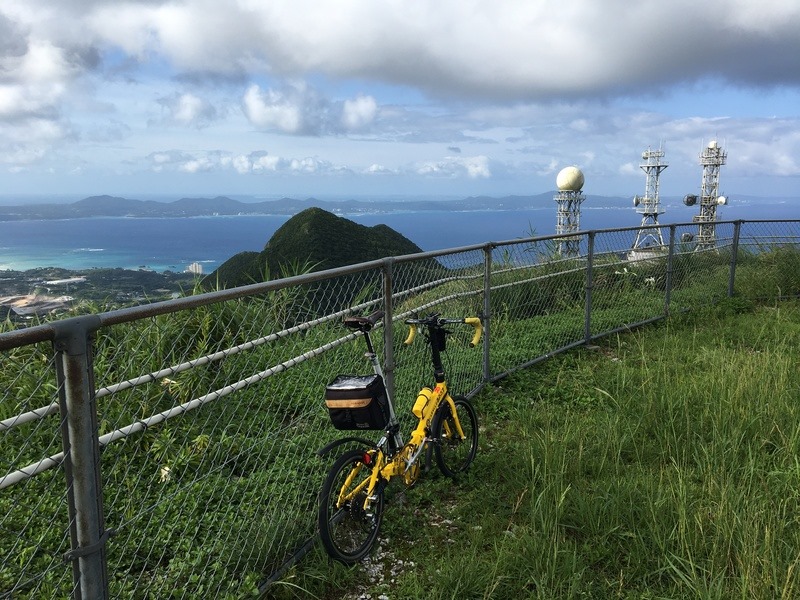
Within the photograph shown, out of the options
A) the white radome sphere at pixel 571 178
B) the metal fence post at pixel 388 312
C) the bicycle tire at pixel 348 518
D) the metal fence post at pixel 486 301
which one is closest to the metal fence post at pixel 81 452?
the bicycle tire at pixel 348 518

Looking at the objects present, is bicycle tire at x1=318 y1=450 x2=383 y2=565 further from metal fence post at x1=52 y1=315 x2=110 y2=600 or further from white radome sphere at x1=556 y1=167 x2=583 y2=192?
white radome sphere at x1=556 y1=167 x2=583 y2=192

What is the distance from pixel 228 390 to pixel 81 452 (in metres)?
0.88

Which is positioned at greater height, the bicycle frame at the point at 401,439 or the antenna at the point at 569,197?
the antenna at the point at 569,197

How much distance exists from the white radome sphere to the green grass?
38130mm

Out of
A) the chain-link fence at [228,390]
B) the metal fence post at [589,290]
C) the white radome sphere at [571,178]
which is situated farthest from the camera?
the white radome sphere at [571,178]

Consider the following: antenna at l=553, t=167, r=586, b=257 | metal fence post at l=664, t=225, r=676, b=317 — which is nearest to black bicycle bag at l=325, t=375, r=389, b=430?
metal fence post at l=664, t=225, r=676, b=317

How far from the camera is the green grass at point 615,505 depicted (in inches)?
120

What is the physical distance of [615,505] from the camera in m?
3.60

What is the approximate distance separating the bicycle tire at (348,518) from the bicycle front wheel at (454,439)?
2.46 feet

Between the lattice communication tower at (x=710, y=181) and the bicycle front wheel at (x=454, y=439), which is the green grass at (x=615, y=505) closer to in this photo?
the bicycle front wheel at (x=454, y=439)

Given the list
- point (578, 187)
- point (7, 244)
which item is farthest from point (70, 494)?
point (7, 244)

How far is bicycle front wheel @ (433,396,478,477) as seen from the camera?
13.7ft

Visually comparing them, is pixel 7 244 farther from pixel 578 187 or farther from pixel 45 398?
pixel 45 398

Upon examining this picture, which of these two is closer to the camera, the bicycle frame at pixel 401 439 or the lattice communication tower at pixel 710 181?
the bicycle frame at pixel 401 439
